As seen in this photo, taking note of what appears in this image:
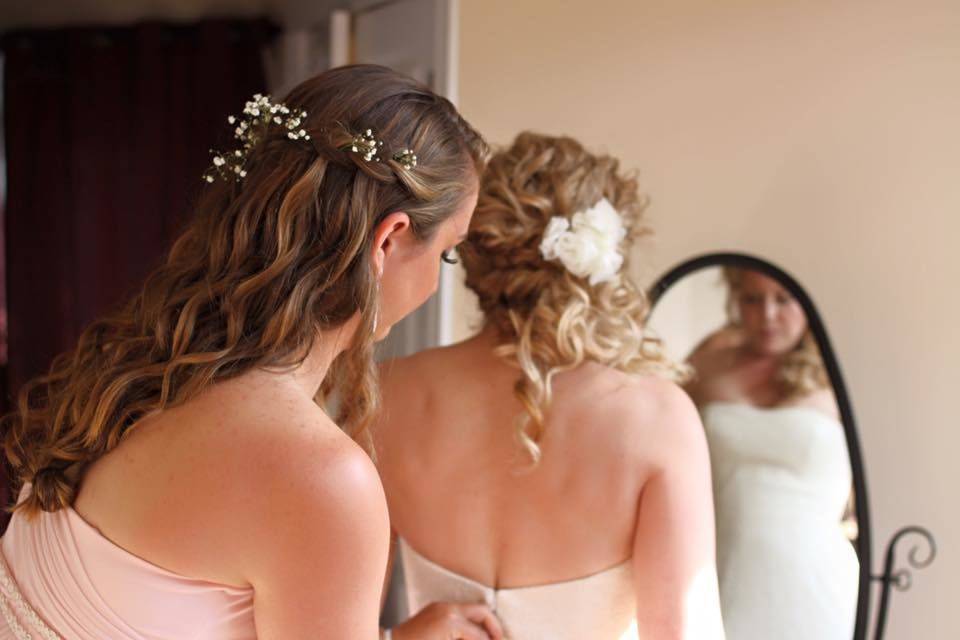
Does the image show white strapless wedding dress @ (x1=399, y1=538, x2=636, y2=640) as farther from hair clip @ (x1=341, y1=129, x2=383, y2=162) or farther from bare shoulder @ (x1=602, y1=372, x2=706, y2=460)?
hair clip @ (x1=341, y1=129, x2=383, y2=162)

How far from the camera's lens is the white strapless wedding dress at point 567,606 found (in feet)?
5.02

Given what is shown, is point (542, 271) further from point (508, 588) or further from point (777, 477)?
point (777, 477)

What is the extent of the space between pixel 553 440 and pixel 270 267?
1.94 feet

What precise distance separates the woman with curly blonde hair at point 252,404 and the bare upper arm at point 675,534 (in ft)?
1.53

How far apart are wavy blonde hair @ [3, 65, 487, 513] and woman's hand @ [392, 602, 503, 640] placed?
562 millimetres

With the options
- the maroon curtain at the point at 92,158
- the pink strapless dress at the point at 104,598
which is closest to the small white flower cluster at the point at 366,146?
the pink strapless dress at the point at 104,598

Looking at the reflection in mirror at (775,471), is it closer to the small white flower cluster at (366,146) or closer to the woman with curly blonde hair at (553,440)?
the woman with curly blonde hair at (553,440)

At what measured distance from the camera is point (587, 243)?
1.54 metres

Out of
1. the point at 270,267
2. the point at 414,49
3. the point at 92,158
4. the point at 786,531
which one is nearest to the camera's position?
the point at 270,267

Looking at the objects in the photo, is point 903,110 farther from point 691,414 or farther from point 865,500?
point 691,414

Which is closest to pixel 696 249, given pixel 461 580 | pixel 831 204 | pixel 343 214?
pixel 831 204

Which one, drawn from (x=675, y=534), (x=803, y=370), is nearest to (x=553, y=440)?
(x=675, y=534)


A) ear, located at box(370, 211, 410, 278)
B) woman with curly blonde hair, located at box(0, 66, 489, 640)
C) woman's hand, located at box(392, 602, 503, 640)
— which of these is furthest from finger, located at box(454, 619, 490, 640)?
ear, located at box(370, 211, 410, 278)

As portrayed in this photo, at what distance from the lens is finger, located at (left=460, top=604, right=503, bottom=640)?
1.56 metres
